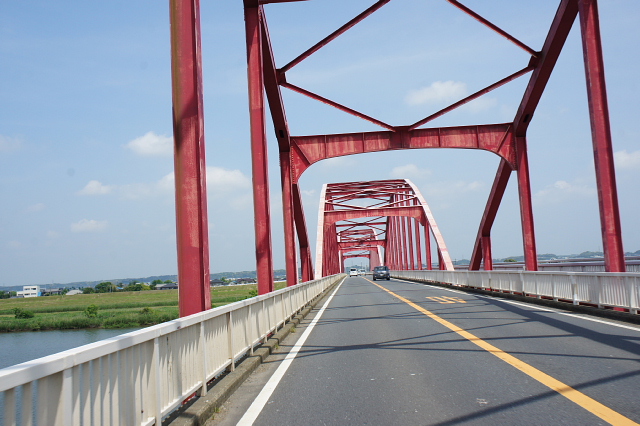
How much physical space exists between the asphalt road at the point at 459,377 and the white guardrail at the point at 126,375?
1.62 feet

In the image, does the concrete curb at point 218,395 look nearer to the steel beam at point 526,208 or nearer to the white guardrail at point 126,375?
the white guardrail at point 126,375

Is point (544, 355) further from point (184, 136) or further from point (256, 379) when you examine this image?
point (184, 136)

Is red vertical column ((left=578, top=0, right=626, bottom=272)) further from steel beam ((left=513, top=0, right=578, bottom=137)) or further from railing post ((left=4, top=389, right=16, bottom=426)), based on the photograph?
railing post ((left=4, top=389, right=16, bottom=426))

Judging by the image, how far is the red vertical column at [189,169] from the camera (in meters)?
7.96

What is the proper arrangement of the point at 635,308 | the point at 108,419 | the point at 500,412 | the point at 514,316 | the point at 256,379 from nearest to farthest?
the point at 108,419
the point at 500,412
the point at 256,379
the point at 635,308
the point at 514,316

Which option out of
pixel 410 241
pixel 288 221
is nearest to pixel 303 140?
pixel 288 221

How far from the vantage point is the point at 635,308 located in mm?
10953

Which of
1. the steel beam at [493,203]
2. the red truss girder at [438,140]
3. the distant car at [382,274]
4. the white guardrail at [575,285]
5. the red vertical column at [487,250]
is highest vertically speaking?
the red truss girder at [438,140]

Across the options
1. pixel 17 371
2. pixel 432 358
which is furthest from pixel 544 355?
pixel 17 371

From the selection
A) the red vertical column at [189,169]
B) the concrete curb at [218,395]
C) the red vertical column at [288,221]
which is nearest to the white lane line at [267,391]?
the concrete curb at [218,395]

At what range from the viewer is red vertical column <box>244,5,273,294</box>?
15.4 metres

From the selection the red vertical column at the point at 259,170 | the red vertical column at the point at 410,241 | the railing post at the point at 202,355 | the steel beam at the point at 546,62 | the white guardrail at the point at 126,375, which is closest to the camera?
the white guardrail at the point at 126,375

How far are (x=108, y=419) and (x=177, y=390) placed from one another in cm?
141

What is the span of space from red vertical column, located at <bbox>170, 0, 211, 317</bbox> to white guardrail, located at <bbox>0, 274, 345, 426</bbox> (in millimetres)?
974
